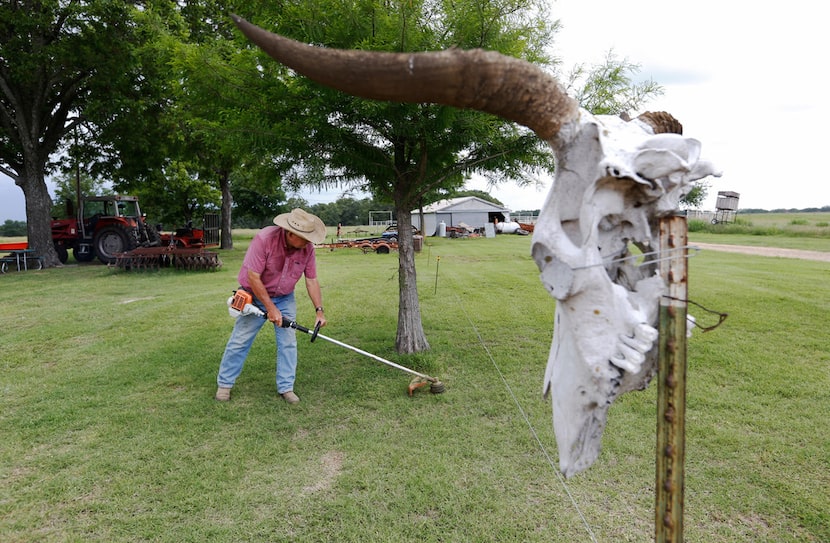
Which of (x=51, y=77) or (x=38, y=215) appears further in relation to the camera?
(x=38, y=215)

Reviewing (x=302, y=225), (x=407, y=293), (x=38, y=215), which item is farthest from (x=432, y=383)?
(x=38, y=215)

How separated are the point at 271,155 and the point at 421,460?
343 cm

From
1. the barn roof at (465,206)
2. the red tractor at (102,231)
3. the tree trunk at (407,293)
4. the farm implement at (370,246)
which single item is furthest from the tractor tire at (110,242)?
the barn roof at (465,206)

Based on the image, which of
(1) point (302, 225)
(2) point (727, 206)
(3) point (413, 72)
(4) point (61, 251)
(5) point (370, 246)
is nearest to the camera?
(3) point (413, 72)

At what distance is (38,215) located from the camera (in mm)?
14391

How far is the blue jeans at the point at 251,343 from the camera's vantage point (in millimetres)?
4441

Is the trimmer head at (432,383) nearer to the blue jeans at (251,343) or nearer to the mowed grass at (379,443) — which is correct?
the mowed grass at (379,443)

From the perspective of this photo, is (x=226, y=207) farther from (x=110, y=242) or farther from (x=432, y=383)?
(x=432, y=383)

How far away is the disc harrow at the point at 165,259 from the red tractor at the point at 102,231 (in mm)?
1646

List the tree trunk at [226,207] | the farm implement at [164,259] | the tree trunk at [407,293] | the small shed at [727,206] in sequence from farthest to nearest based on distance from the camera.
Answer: the small shed at [727,206]
the tree trunk at [226,207]
the farm implement at [164,259]
the tree trunk at [407,293]

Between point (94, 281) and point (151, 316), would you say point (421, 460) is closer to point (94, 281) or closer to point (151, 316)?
point (151, 316)

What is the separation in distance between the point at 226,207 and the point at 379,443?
21205 millimetres

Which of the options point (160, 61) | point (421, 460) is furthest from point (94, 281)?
point (421, 460)

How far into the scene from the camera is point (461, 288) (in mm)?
10445
